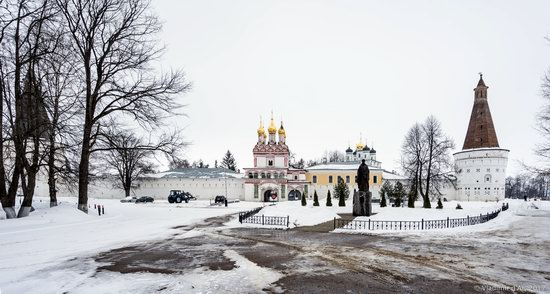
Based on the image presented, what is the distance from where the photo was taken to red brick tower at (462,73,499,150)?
55.0 m

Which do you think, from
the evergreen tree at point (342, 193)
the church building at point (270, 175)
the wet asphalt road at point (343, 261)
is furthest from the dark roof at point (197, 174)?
the wet asphalt road at point (343, 261)

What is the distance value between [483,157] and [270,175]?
3565cm

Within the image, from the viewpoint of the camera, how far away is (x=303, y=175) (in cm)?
6006

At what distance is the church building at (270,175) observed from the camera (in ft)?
182

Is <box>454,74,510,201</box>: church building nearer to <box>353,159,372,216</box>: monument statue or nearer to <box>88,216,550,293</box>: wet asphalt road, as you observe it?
<box>353,159,372,216</box>: monument statue

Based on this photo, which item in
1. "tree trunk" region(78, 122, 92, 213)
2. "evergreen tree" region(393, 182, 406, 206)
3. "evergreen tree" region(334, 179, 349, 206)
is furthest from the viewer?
"evergreen tree" region(334, 179, 349, 206)

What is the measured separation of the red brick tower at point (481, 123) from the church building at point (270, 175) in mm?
29918

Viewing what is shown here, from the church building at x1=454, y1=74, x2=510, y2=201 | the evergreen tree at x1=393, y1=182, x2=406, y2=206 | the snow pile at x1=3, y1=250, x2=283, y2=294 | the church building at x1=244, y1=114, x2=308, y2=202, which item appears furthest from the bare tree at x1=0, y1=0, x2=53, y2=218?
the church building at x1=454, y1=74, x2=510, y2=201

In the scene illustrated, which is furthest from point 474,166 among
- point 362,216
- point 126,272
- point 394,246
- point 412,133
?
point 126,272

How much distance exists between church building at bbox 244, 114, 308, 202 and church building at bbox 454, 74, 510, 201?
28.1m

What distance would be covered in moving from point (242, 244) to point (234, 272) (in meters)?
4.25

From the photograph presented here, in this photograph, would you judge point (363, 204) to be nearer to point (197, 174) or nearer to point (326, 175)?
point (326, 175)

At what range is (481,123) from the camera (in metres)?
55.5

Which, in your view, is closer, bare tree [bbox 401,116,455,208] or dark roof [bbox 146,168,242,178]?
bare tree [bbox 401,116,455,208]
